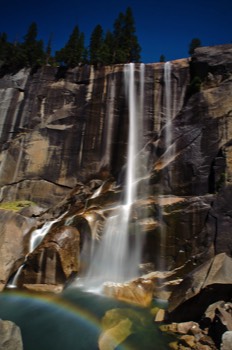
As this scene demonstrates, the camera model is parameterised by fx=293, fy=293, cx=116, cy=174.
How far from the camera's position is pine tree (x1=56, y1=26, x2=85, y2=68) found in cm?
3685

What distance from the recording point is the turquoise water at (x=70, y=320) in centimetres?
1079

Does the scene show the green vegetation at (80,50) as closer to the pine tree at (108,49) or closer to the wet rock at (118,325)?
the pine tree at (108,49)

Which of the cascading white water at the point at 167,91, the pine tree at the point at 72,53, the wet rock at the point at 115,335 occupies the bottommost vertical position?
the wet rock at the point at 115,335

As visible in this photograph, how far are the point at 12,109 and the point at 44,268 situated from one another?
23.0m

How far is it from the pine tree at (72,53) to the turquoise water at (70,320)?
93.1 ft

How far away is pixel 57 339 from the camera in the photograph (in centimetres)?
1134

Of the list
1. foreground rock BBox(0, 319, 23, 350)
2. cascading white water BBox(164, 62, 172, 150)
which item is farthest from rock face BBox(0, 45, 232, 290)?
foreground rock BBox(0, 319, 23, 350)

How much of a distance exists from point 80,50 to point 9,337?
37.9m

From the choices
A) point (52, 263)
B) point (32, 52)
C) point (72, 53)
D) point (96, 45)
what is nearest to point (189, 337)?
point (52, 263)

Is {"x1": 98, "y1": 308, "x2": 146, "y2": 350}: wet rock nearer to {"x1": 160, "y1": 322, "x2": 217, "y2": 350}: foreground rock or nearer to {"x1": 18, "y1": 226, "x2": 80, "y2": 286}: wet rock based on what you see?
{"x1": 160, "y1": 322, "x2": 217, "y2": 350}: foreground rock

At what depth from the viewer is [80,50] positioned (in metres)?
39.7

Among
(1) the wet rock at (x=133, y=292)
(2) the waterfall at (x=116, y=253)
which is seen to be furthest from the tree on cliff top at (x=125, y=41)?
(1) the wet rock at (x=133, y=292)

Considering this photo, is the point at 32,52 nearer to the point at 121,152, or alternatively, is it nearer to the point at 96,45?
the point at 96,45

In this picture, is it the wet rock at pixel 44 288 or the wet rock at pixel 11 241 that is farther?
the wet rock at pixel 11 241
